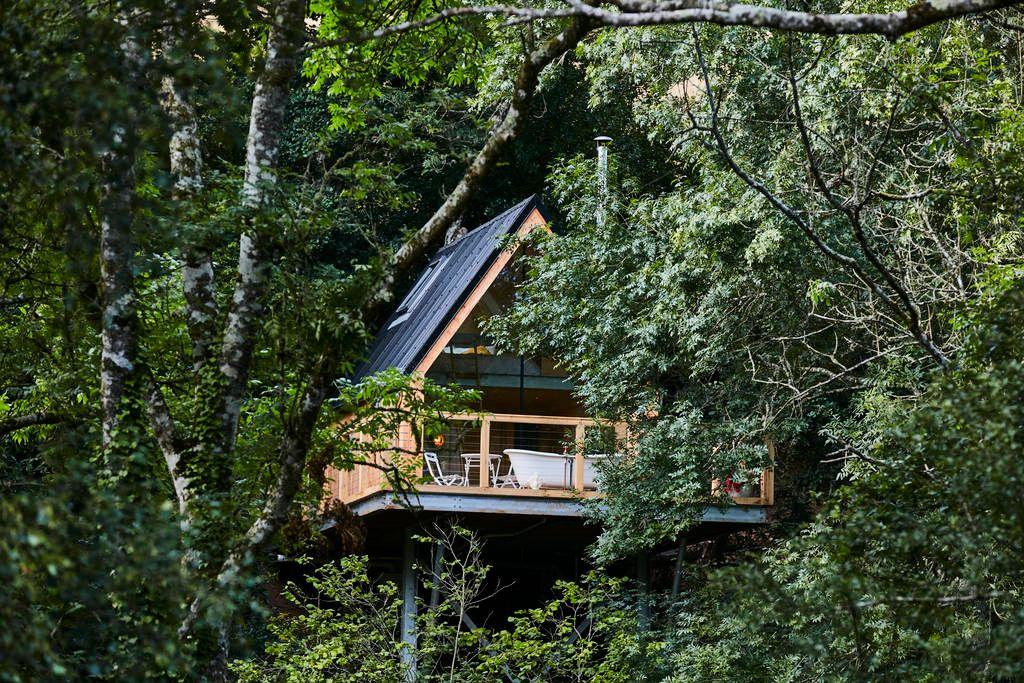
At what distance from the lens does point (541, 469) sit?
53.4 ft

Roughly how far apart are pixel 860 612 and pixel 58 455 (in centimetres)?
451

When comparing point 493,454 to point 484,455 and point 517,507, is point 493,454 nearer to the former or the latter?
point 517,507

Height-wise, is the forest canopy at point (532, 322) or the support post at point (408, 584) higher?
the forest canopy at point (532, 322)

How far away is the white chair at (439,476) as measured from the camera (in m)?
16.3

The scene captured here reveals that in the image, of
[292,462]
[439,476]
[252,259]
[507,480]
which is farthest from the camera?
[439,476]

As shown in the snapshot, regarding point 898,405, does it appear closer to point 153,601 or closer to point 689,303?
point 689,303

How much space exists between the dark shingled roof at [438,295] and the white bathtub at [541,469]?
1701 mm

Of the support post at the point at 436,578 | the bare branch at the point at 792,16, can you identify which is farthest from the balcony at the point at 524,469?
the bare branch at the point at 792,16

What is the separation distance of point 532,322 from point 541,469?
1.93 metres

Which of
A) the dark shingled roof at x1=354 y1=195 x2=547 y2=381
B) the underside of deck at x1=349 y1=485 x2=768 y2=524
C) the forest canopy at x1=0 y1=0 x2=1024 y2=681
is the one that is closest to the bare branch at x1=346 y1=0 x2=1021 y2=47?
the forest canopy at x1=0 y1=0 x2=1024 y2=681

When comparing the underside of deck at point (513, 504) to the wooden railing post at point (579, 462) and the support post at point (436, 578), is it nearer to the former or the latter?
the wooden railing post at point (579, 462)

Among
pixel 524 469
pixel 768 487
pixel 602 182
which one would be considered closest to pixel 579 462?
pixel 524 469

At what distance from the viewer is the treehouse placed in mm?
15711

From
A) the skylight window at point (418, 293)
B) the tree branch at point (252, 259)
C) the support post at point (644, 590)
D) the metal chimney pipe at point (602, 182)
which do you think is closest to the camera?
the tree branch at point (252, 259)
